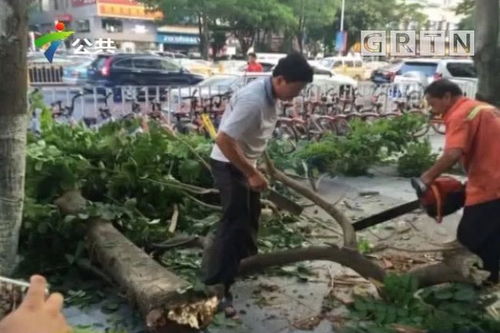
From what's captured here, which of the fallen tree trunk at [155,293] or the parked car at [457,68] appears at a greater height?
the parked car at [457,68]

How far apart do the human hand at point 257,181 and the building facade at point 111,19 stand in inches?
978

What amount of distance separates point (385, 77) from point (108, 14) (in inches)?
647

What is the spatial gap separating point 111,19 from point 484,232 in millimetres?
32029

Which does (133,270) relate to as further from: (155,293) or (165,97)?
(165,97)

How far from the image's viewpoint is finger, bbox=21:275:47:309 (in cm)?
129

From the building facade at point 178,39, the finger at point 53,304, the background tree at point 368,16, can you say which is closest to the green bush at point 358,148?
the finger at point 53,304

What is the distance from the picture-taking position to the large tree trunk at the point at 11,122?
10.7ft

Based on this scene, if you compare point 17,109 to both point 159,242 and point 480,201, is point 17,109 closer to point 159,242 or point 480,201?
point 159,242

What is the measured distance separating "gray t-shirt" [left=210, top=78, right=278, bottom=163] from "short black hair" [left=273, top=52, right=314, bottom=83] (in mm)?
153

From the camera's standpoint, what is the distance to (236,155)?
327cm

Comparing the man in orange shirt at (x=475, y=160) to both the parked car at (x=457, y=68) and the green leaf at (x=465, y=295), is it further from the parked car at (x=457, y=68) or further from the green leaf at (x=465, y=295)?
the parked car at (x=457, y=68)

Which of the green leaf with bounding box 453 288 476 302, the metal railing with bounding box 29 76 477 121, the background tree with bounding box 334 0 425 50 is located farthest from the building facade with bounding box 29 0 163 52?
the green leaf with bounding box 453 288 476 302

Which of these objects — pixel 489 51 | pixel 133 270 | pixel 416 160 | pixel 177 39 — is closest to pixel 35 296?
pixel 133 270

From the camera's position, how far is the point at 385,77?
22.9 metres
